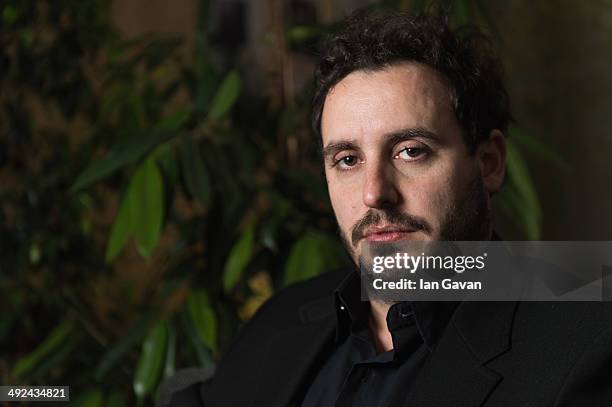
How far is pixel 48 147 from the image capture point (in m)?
1.64

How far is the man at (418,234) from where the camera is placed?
71cm

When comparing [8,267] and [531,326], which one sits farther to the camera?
[8,267]

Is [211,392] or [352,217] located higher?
[352,217]

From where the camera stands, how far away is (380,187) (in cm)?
78

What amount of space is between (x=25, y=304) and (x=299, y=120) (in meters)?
0.66

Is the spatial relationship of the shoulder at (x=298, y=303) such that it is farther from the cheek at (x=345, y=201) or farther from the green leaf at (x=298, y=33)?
the green leaf at (x=298, y=33)

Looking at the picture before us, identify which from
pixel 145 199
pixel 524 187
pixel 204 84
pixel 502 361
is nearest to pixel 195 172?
pixel 145 199

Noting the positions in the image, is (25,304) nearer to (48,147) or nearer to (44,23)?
(48,147)

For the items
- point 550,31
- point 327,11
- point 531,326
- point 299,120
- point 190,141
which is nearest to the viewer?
point 531,326

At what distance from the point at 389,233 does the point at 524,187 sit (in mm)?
505

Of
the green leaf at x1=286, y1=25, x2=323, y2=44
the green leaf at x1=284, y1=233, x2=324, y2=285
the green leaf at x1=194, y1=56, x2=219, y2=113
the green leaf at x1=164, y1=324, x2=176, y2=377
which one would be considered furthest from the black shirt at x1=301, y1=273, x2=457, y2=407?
the green leaf at x1=286, y1=25, x2=323, y2=44

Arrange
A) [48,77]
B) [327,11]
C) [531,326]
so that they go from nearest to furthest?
[531,326] < [48,77] < [327,11]

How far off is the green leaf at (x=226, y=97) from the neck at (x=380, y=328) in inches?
19.4

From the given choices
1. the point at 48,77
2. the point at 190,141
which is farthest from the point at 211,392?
the point at 48,77
